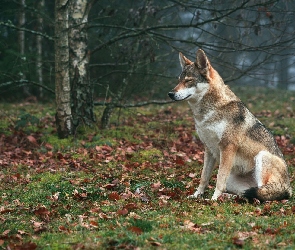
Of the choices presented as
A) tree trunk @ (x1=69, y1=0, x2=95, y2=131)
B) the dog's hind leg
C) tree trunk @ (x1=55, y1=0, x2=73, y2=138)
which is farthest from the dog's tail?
tree trunk @ (x1=69, y1=0, x2=95, y2=131)

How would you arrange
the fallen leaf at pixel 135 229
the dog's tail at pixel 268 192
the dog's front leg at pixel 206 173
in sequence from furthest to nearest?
the dog's front leg at pixel 206 173, the dog's tail at pixel 268 192, the fallen leaf at pixel 135 229

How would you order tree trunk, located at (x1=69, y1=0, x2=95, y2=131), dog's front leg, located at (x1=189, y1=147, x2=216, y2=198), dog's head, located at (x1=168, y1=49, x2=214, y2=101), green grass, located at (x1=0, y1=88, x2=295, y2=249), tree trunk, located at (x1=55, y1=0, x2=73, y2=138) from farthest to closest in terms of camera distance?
tree trunk, located at (x1=69, y1=0, x2=95, y2=131) → tree trunk, located at (x1=55, y1=0, x2=73, y2=138) → dog's front leg, located at (x1=189, y1=147, x2=216, y2=198) → dog's head, located at (x1=168, y1=49, x2=214, y2=101) → green grass, located at (x1=0, y1=88, x2=295, y2=249)

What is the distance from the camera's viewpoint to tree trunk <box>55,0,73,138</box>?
12625 millimetres

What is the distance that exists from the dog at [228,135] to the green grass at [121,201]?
544 mm

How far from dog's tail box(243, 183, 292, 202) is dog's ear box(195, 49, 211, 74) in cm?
214

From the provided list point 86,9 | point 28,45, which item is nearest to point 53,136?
point 86,9

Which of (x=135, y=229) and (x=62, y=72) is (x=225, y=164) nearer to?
(x=135, y=229)

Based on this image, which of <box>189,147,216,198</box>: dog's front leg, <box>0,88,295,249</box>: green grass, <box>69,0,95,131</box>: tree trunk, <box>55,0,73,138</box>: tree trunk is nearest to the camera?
<box>0,88,295,249</box>: green grass

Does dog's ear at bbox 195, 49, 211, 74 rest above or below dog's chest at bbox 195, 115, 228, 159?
above

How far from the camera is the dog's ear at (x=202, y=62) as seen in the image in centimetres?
820

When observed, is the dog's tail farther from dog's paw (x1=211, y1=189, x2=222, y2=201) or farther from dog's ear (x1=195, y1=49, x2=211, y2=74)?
dog's ear (x1=195, y1=49, x2=211, y2=74)

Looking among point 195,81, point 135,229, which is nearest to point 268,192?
point 195,81

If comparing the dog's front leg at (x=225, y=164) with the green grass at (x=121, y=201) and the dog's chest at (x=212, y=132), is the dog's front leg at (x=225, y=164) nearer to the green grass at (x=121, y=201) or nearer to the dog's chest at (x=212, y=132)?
the dog's chest at (x=212, y=132)

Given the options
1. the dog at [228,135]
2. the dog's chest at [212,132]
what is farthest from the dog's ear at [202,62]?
the dog's chest at [212,132]
